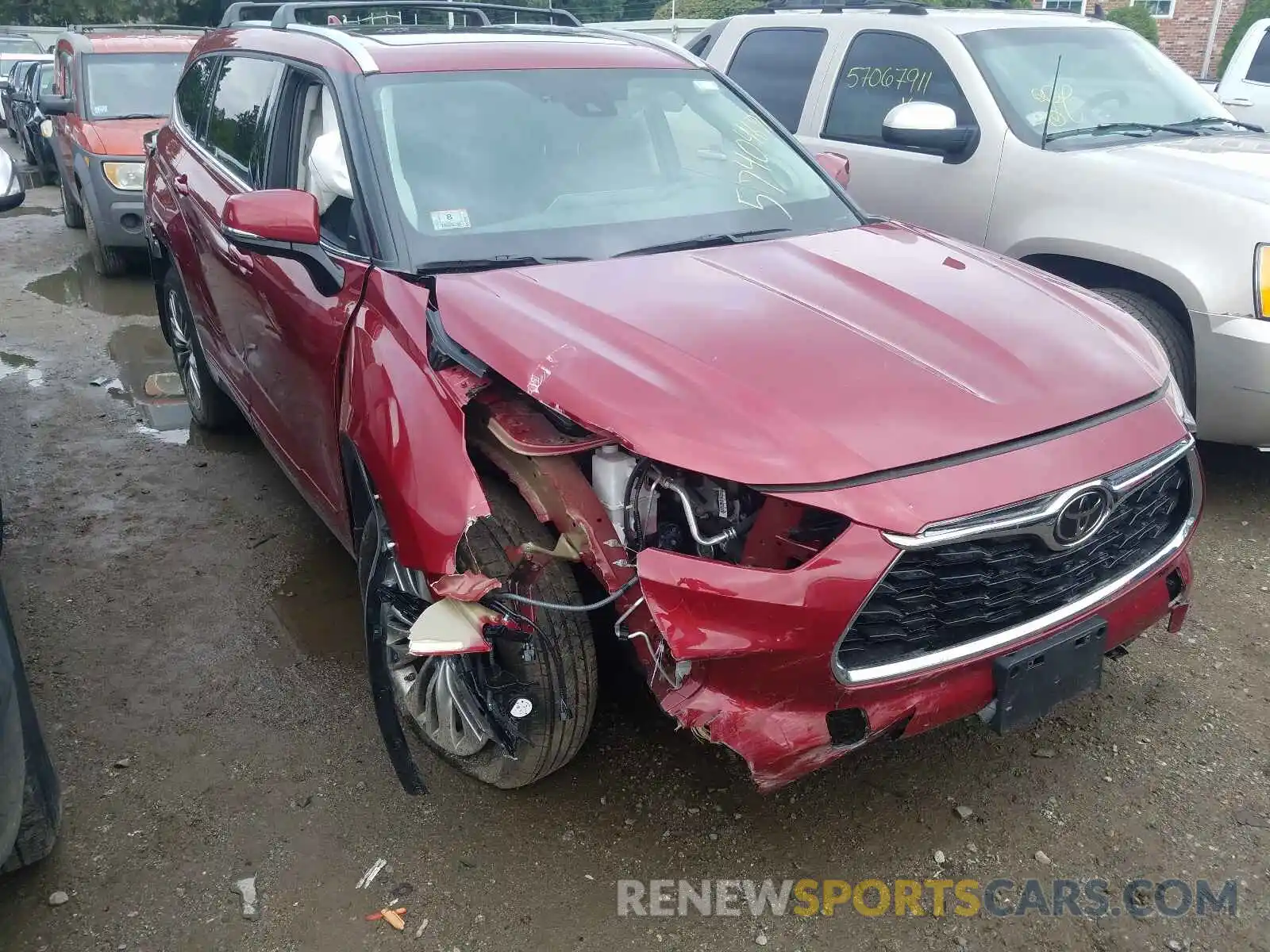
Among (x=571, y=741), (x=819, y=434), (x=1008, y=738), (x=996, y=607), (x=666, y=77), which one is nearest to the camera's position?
(x=819, y=434)

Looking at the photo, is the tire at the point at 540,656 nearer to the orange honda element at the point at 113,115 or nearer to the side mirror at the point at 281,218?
the side mirror at the point at 281,218

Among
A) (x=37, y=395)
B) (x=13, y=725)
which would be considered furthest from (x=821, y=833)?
(x=37, y=395)

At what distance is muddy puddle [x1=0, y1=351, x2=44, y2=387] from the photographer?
239 inches

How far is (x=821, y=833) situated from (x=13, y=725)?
1.86m

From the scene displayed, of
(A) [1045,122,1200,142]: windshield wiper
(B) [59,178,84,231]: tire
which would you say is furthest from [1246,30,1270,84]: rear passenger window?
(B) [59,178,84,231]: tire

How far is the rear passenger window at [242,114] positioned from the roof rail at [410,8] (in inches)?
8.1

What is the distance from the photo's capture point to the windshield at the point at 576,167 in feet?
9.54

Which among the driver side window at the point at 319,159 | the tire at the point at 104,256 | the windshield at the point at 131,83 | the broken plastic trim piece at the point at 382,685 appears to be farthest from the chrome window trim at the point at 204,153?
the windshield at the point at 131,83

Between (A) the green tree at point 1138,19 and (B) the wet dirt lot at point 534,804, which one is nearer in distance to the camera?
(B) the wet dirt lot at point 534,804

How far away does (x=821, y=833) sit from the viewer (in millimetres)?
2625

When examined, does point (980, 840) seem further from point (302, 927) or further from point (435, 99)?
point (435, 99)

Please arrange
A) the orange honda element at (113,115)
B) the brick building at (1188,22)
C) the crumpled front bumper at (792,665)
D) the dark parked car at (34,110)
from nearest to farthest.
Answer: the crumpled front bumper at (792,665) < the orange honda element at (113,115) < the dark parked car at (34,110) < the brick building at (1188,22)

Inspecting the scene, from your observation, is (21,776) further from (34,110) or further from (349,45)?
(34,110)

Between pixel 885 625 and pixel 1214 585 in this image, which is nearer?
pixel 885 625
